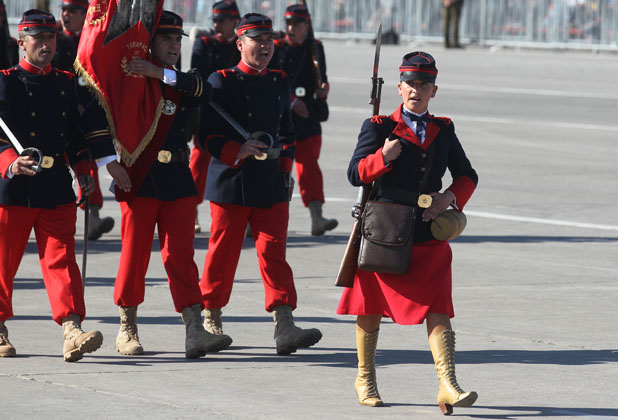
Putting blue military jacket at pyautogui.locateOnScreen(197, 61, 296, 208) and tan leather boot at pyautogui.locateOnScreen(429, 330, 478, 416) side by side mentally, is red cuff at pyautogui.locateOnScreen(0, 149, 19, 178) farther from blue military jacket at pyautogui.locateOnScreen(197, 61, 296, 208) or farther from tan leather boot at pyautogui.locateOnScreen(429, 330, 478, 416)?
tan leather boot at pyautogui.locateOnScreen(429, 330, 478, 416)

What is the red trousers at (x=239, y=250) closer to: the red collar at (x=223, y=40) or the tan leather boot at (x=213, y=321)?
the tan leather boot at (x=213, y=321)

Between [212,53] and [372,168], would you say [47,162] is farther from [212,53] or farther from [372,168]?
[212,53]

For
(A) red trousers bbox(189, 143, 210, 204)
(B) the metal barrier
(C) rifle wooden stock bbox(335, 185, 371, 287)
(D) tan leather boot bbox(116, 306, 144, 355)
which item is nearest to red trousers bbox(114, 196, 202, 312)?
(D) tan leather boot bbox(116, 306, 144, 355)

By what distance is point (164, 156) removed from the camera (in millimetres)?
8758

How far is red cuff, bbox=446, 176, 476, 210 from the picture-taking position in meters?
7.67

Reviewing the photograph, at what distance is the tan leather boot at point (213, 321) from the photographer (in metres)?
9.10

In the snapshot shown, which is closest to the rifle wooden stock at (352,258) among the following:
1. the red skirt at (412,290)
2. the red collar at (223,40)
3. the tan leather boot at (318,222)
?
the red skirt at (412,290)

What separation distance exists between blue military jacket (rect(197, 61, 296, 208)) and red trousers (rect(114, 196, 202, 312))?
0.36m

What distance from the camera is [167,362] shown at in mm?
8484

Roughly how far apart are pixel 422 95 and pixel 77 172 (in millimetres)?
2315

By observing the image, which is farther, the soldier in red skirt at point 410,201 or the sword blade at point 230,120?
the sword blade at point 230,120

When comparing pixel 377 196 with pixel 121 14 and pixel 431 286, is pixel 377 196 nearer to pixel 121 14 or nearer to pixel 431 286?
pixel 431 286

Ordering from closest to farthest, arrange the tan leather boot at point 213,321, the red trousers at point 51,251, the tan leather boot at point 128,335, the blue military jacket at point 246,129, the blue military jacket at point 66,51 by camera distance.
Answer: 1. the red trousers at point 51,251
2. the tan leather boot at point 128,335
3. the blue military jacket at point 246,129
4. the tan leather boot at point 213,321
5. the blue military jacket at point 66,51

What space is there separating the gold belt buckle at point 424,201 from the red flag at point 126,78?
193 cm
